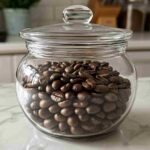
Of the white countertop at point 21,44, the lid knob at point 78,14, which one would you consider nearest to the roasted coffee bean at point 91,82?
the lid knob at point 78,14

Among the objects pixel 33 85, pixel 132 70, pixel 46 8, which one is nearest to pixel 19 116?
pixel 33 85

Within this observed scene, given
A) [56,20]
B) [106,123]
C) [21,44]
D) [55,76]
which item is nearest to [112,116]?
[106,123]

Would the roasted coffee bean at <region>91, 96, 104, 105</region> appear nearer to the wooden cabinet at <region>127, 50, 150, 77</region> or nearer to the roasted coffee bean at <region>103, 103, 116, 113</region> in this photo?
the roasted coffee bean at <region>103, 103, 116, 113</region>

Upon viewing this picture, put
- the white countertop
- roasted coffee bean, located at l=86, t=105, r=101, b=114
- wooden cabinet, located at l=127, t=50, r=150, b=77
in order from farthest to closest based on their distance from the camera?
wooden cabinet, located at l=127, t=50, r=150, b=77, the white countertop, roasted coffee bean, located at l=86, t=105, r=101, b=114

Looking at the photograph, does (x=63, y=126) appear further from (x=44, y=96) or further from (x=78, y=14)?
(x=78, y=14)

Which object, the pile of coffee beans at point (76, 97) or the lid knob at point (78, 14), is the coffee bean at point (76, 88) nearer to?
the pile of coffee beans at point (76, 97)

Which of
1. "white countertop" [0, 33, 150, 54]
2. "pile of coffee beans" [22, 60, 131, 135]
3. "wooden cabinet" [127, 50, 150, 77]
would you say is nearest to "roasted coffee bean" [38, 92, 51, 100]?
"pile of coffee beans" [22, 60, 131, 135]
